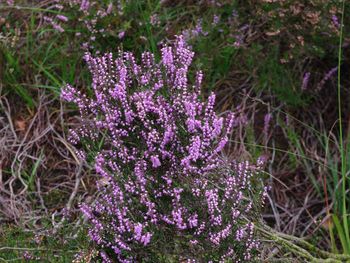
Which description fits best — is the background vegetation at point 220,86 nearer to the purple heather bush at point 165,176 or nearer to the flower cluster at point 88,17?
the flower cluster at point 88,17

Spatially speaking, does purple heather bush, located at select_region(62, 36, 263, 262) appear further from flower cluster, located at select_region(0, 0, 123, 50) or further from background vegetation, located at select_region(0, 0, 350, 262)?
flower cluster, located at select_region(0, 0, 123, 50)

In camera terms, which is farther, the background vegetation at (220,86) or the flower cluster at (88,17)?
the flower cluster at (88,17)

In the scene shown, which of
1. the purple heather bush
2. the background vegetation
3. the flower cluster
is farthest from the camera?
the flower cluster

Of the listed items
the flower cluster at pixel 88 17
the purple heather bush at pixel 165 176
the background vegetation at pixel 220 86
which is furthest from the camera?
the flower cluster at pixel 88 17

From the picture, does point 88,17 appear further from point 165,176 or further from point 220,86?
point 165,176

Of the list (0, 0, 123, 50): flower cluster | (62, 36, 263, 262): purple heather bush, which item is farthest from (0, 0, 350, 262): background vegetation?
(62, 36, 263, 262): purple heather bush

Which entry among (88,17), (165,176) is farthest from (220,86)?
(165,176)

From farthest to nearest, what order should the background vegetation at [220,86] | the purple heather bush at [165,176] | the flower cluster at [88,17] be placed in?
the flower cluster at [88,17] → the background vegetation at [220,86] → the purple heather bush at [165,176]

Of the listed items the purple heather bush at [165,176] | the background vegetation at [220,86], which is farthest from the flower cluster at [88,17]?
the purple heather bush at [165,176]

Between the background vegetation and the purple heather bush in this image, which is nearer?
the purple heather bush

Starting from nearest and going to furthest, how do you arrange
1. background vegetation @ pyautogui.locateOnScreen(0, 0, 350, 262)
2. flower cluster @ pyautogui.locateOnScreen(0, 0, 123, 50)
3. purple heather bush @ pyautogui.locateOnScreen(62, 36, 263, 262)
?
purple heather bush @ pyautogui.locateOnScreen(62, 36, 263, 262), background vegetation @ pyautogui.locateOnScreen(0, 0, 350, 262), flower cluster @ pyautogui.locateOnScreen(0, 0, 123, 50)
